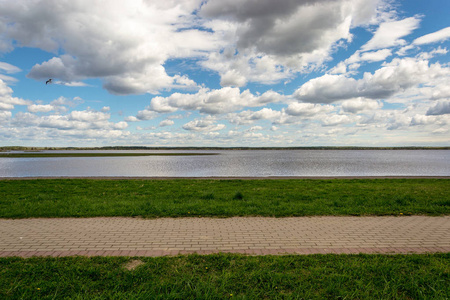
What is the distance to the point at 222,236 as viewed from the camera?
6.53 m

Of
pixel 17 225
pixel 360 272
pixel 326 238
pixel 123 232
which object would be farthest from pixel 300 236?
pixel 17 225

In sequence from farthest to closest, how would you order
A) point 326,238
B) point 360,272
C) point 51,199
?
1. point 51,199
2. point 326,238
3. point 360,272

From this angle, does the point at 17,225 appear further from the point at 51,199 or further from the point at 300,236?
the point at 300,236

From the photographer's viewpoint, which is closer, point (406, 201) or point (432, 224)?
point (432, 224)

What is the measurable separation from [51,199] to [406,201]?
44.6 ft

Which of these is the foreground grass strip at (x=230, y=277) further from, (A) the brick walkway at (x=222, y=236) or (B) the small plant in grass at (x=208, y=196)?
(B) the small plant in grass at (x=208, y=196)

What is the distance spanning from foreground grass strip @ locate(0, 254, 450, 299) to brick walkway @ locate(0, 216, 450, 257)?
483 millimetres

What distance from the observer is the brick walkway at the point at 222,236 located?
5727 mm

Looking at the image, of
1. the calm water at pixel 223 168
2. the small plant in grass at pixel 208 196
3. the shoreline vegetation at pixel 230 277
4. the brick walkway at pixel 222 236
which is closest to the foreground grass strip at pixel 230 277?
the shoreline vegetation at pixel 230 277

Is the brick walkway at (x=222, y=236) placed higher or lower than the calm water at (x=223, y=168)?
higher

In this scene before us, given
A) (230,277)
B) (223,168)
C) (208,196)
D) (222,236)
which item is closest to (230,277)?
(230,277)

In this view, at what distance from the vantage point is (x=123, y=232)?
680 centimetres

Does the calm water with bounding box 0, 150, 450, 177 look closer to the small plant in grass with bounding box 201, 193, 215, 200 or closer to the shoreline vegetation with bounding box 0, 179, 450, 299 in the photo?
the small plant in grass with bounding box 201, 193, 215, 200

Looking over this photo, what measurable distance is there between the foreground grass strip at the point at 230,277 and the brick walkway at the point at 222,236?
1.58 feet
